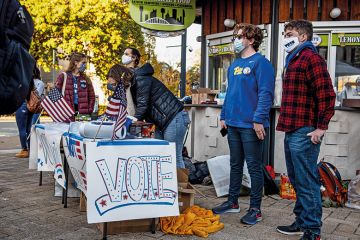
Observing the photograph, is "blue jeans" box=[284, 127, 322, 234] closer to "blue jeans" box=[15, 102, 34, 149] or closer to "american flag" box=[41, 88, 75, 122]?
"american flag" box=[41, 88, 75, 122]

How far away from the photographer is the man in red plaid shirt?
3.39 meters

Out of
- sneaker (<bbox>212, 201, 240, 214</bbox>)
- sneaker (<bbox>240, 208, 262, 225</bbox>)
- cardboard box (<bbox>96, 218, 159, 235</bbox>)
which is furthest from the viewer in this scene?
sneaker (<bbox>212, 201, 240, 214</bbox>)

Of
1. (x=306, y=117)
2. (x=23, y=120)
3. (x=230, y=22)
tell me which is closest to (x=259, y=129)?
(x=306, y=117)

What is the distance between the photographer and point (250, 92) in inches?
161

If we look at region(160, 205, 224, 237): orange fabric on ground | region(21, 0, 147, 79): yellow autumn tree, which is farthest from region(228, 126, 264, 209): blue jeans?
region(21, 0, 147, 79): yellow autumn tree

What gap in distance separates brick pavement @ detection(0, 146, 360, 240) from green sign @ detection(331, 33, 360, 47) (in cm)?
272

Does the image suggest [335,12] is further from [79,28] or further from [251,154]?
[79,28]

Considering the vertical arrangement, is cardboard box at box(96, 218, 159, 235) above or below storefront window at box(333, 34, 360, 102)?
below

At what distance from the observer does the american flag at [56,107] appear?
16.1 ft

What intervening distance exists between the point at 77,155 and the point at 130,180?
0.57 metres

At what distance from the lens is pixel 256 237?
3.72 metres

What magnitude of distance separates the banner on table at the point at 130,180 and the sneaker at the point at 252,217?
81cm

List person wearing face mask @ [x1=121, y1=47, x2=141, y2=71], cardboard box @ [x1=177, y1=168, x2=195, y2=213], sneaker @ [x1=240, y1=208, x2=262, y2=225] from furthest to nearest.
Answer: person wearing face mask @ [x1=121, y1=47, x2=141, y2=71], cardboard box @ [x1=177, y1=168, x2=195, y2=213], sneaker @ [x1=240, y1=208, x2=262, y2=225]

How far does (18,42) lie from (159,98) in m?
2.33
